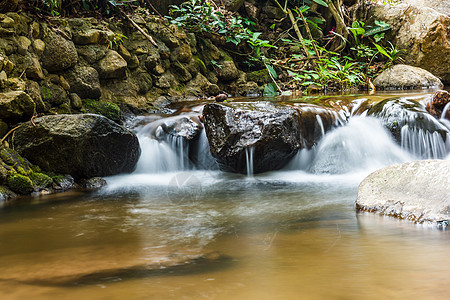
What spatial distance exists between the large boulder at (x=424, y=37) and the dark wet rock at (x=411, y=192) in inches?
333

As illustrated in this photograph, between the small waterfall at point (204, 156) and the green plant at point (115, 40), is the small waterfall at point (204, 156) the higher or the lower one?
the lower one

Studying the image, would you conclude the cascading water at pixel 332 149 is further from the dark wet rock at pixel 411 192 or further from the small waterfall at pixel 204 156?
the dark wet rock at pixel 411 192

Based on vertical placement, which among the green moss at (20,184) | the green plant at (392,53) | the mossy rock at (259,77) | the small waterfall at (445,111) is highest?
the green plant at (392,53)

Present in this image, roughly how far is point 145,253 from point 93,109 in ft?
13.7

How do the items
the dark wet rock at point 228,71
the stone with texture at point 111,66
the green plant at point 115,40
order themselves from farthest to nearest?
the dark wet rock at point 228,71
the green plant at point 115,40
the stone with texture at point 111,66

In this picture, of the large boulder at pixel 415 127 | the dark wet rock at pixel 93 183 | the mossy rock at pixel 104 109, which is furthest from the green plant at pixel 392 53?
the dark wet rock at pixel 93 183

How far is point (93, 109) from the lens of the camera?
592 cm

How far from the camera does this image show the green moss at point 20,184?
400 centimetres

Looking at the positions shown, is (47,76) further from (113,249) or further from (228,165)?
(113,249)

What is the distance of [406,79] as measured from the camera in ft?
30.4

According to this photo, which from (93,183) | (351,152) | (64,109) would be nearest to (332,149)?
(351,152)

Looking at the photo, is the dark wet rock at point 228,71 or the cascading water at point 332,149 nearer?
the cascading water at point 332,149

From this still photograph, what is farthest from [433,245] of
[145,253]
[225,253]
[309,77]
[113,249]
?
[309,77]

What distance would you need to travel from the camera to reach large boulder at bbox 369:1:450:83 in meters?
10.1
